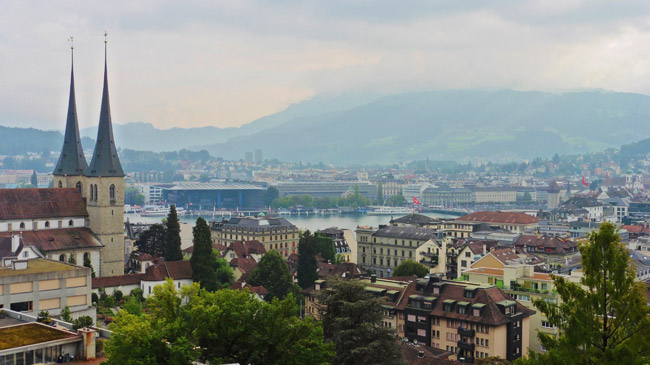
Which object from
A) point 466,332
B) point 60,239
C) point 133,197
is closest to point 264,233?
point 60,239

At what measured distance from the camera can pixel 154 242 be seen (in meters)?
49.0

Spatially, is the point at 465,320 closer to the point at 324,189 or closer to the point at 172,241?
the point at 172,241

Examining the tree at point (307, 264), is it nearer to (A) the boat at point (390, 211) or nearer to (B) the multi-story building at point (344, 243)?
(B) the multi-story building at point (344, 243)

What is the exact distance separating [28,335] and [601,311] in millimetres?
10466

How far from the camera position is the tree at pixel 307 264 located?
135 feet

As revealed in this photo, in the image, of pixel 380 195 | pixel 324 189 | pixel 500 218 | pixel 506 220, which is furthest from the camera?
pixel 324 189

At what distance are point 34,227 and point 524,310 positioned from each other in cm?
2567

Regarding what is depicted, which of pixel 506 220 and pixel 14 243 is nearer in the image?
pixel 14 243

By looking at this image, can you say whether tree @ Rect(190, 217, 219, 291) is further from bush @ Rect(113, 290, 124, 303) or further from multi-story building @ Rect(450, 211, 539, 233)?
multi-story building @ Rect(450, 211, 539, 233)

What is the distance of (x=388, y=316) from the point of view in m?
33.5

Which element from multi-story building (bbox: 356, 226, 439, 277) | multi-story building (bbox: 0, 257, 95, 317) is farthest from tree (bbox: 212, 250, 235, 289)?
multi-story building (bbox: 0, 257, 95, 317)

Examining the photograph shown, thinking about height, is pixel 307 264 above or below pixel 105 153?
below

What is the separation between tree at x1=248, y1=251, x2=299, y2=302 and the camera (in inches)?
1500

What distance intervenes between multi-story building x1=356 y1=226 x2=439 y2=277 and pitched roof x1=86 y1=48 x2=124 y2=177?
19.8m
